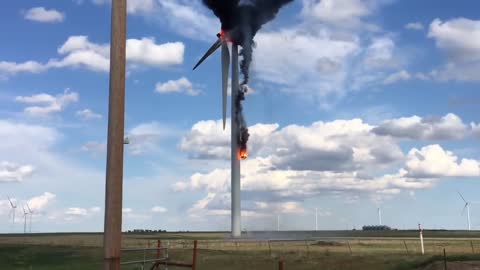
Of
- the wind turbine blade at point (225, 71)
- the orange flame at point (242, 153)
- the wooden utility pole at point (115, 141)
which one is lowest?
the wooden utility pole at point (115, 141)

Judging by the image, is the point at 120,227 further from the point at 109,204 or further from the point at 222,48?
the point at 222,48

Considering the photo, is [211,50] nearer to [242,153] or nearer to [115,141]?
[242,153]

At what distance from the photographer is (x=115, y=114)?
8984 millimetres

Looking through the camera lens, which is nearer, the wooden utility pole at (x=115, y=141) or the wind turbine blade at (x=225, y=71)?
the wooden utility pole at (x=115, y=141)

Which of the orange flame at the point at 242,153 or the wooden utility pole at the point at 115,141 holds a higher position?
the orange flame at the point at 242,153

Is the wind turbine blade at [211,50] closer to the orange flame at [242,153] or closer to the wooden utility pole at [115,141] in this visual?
the orange flame at [242,153]

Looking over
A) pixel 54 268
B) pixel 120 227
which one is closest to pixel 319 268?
pixel 54 268

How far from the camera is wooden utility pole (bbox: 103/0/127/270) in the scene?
8695 mm

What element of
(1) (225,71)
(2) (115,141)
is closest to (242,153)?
(1) (225,71)

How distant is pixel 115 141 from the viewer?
891 centimetres

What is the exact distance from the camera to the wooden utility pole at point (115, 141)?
8.70 m

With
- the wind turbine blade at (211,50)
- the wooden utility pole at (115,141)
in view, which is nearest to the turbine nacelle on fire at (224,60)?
the wind turbine blade at (211,50)

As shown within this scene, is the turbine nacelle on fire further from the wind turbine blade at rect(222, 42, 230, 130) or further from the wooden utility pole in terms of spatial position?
the wooden utility pole

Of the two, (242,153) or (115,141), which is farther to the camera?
(242,153)
